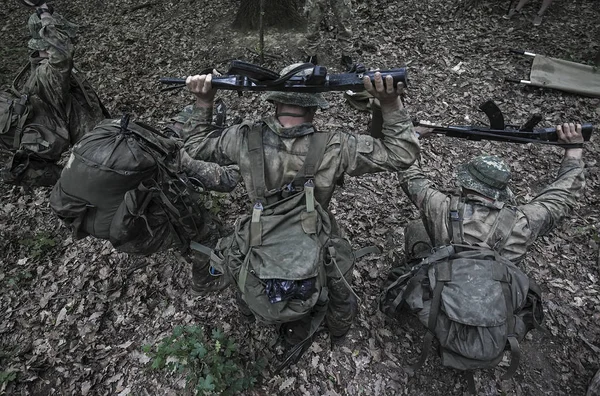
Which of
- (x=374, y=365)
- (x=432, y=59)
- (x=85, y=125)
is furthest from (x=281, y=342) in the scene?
(x=432, y=59)

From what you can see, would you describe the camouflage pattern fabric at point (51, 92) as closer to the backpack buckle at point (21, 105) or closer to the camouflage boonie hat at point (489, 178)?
the backpack buckle at point (21, 105)

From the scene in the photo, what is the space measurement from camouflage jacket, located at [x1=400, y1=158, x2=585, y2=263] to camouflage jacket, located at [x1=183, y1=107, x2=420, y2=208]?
0.94 m

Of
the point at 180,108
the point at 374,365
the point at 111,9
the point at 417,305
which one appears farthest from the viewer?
the point at 111,9

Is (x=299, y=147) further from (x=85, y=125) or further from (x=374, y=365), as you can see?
(x=85, y=125)

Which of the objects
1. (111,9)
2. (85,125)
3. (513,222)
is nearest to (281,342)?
(513,222)

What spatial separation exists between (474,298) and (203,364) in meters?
2.83

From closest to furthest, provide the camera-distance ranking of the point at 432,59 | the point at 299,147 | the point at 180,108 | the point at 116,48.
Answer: the point at 299,147
the point at 180,108
the point at 432,59
the point at 116,48

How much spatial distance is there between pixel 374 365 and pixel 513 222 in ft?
7.52

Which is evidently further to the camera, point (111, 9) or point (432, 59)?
point (111, 9)

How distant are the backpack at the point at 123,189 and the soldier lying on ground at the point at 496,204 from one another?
2807mm

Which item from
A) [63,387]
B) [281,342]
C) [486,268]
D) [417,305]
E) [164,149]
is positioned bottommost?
[63,387]

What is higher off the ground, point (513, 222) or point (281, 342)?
point (513, 222)

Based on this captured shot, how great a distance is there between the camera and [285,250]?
2.84 m

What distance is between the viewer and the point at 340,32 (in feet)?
27.6
